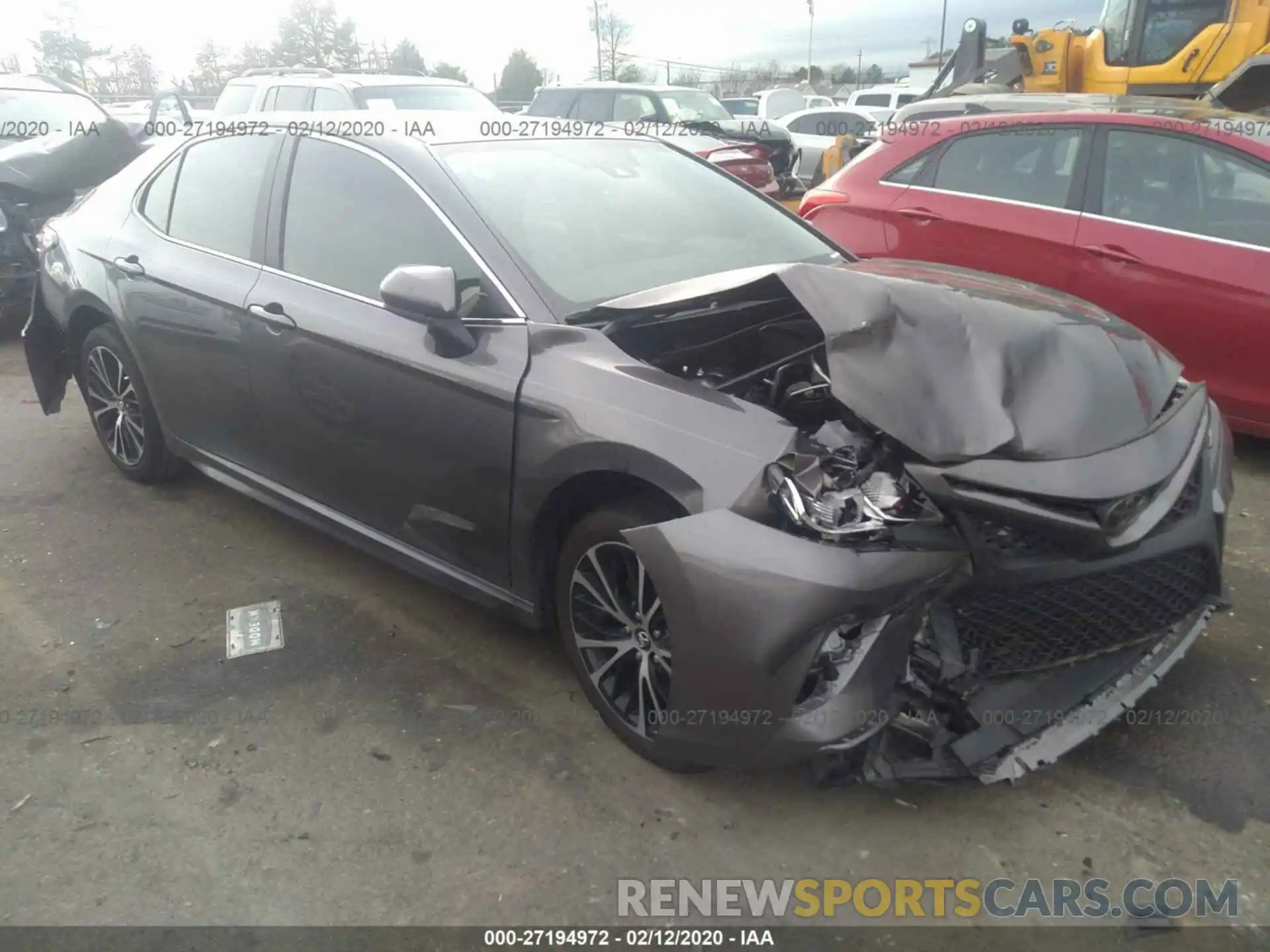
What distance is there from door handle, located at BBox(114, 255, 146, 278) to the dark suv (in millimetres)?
8535

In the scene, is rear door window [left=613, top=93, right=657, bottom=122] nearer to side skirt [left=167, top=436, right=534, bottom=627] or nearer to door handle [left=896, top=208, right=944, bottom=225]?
door handle [left=896, top=208, right=944, bottom=225]

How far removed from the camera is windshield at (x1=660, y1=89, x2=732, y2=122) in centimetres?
1253

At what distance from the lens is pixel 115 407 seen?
4.54 metres

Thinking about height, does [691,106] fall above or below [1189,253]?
above

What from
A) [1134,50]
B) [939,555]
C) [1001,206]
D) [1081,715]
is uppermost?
[1134,50]

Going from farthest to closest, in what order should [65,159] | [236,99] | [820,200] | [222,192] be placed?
1. [236,99]
2. [65,159]
3. [820,200]
4. [222,192]

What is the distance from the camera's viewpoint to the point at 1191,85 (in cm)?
920

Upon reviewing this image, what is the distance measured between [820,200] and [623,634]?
12.7 ft

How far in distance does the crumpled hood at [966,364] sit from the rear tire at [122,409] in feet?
8.49

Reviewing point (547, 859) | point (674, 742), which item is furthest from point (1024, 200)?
point (547, 859)

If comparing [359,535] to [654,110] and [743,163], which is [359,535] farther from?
[654,110]

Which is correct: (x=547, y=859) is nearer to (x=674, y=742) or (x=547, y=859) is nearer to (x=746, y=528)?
(x=674, y=742)

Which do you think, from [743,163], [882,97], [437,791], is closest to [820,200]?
[437,791]

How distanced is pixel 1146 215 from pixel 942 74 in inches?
296
